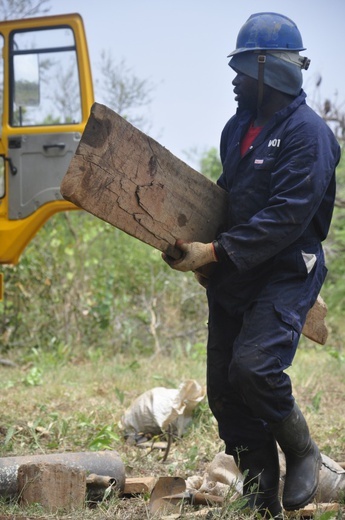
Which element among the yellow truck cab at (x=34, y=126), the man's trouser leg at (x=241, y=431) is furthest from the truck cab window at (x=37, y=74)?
the man's trouser leg at (x=241, y=431)

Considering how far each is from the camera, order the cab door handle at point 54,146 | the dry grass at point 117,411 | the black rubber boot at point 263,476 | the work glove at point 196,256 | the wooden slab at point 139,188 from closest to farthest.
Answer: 1. the wooden slab at point 139,188
2. the work glove at point 196,256
3. the black rubber boot at point 263,476
4. the dry grass at point 117,411
5. the cab door handle at point 54,146

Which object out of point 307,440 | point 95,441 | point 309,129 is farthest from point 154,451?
point 309,129

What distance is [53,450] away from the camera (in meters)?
4.79

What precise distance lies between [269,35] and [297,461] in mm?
1902

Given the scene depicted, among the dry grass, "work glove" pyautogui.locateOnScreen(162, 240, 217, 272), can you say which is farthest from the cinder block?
"work glove" pyautogui.locateOnScreen(162, 240, 217, 272)

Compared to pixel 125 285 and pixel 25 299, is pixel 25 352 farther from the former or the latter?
pixel 125 285

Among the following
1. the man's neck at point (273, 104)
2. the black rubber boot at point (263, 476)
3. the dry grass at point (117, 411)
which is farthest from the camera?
the dry grass at point (117, 411)

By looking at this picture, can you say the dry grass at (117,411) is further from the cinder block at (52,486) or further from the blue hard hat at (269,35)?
the blue hard hat at (269,35)

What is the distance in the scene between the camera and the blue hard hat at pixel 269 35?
3.64 metres

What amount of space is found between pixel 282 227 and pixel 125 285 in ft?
21.1

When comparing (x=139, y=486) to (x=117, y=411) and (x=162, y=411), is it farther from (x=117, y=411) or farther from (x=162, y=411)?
(x=117, y=411)

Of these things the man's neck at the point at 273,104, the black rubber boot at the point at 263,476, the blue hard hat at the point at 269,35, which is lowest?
the black rubber boot at the point at 263,476

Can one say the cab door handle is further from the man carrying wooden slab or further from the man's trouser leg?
the man's trouser leg

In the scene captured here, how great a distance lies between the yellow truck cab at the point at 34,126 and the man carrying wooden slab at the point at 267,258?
3047 millimetres
